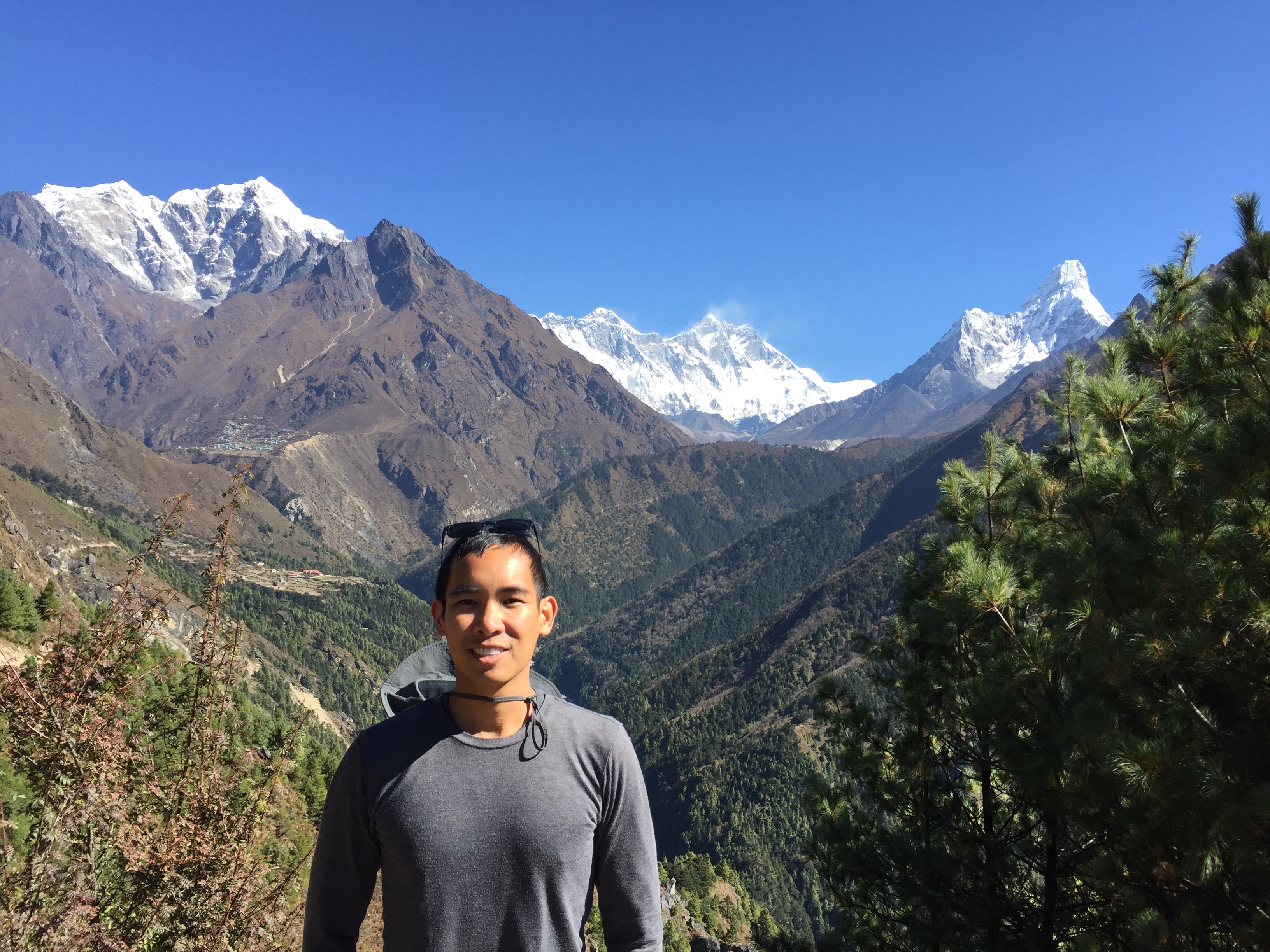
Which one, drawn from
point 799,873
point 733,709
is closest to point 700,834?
point 799,873

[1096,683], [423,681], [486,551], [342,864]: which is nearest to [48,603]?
[423,681]

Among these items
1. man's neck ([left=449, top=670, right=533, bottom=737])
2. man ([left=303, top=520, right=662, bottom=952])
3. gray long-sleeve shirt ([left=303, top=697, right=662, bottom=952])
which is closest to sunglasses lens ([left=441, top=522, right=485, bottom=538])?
man ([left=303, top=520, right=662, bottom=952])

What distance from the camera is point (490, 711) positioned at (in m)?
3.67

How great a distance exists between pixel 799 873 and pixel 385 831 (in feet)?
550

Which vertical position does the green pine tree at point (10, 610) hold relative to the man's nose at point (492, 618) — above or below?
above

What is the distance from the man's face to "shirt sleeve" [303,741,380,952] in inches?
26.4

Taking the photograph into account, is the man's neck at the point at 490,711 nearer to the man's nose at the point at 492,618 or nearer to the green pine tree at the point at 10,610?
the man's nose at the point at 492,618

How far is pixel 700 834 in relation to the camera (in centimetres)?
15250

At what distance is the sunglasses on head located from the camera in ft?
13.2

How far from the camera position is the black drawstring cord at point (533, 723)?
3.61 m

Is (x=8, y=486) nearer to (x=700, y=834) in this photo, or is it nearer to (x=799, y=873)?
(x=700, y=834)

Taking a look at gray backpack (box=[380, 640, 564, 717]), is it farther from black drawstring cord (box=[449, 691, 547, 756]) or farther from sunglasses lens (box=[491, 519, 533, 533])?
sunglasses lens (box=[491, 519, 533, 533])

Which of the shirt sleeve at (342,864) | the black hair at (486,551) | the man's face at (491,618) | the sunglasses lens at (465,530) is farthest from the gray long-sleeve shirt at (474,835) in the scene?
the sunglasses lens at (465,530)

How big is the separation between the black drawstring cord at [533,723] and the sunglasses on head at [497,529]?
815mm
